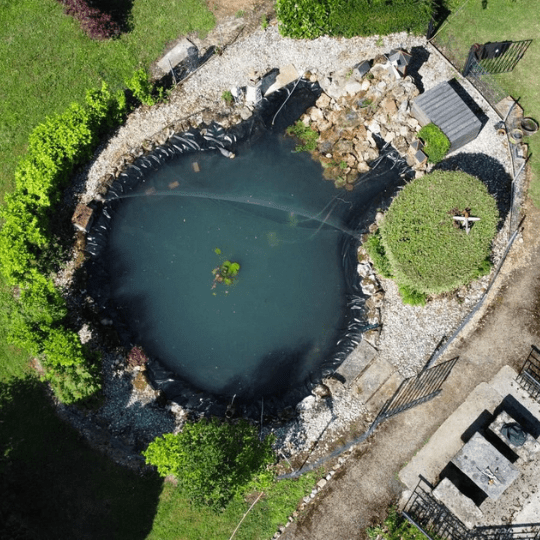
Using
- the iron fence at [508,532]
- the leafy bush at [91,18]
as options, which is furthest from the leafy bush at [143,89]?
the iron fence at [508,532]

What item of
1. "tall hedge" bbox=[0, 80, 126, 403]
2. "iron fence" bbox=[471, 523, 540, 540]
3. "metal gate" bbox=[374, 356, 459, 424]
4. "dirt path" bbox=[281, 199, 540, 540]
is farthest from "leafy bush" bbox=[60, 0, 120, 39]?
"iron fence" bbox=[471, 523, 540, 540]

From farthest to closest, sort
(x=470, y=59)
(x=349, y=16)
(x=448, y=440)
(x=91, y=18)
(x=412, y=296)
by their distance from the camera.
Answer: (x=349, y=16)
(x=470, y=59)
(x=91, y=18)
(x=412, y=296)
(x=448, y=440)

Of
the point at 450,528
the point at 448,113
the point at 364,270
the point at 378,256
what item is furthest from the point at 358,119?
the point at 450,528

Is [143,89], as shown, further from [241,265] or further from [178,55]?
[241,265]

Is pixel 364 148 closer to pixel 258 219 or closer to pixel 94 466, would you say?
pixel 258 219

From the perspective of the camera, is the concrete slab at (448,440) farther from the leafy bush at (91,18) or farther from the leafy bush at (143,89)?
the leafy bush at (91,18)

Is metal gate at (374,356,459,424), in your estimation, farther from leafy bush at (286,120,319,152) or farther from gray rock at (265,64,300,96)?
gray rock at (265,64,300,96)

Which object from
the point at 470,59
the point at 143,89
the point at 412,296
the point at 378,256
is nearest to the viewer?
the point at 412,296
